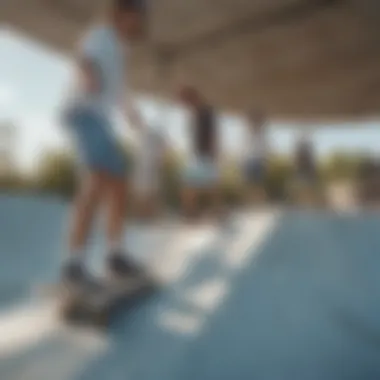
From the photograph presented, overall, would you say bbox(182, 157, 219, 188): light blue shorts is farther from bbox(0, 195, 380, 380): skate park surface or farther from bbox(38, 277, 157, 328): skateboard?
bbox(38, 277, 157, 328): skateboard

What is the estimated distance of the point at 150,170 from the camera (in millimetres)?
844

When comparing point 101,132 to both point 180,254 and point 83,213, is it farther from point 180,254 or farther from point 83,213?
point 180,254

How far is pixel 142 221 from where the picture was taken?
0.86 metres

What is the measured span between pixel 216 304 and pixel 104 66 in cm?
42

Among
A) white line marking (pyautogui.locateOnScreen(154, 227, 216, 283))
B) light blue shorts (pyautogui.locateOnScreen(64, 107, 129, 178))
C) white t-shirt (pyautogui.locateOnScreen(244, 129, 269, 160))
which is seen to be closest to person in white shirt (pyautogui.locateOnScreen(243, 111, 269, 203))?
white t-shirt (pyautogui.locateOnScreen(244, 129, 269, 160))

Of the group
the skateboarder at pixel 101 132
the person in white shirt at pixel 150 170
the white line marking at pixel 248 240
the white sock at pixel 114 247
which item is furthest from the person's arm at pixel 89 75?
the white line marking at pixel 248 240

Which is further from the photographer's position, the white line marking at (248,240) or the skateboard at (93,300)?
the white line marking at (248,240)

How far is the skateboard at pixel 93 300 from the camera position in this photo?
768 millimetres

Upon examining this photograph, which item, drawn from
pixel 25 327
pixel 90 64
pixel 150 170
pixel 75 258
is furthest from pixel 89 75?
pixel 25 327

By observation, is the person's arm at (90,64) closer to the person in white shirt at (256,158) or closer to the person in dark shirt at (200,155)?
the person in dark shirt at (200,155)

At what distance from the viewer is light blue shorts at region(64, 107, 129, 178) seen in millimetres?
799

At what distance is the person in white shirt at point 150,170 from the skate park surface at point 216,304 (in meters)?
0.04

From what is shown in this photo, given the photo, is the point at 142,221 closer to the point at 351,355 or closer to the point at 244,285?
the point at 244,285

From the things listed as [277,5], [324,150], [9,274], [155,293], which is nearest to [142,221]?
[155,293]
